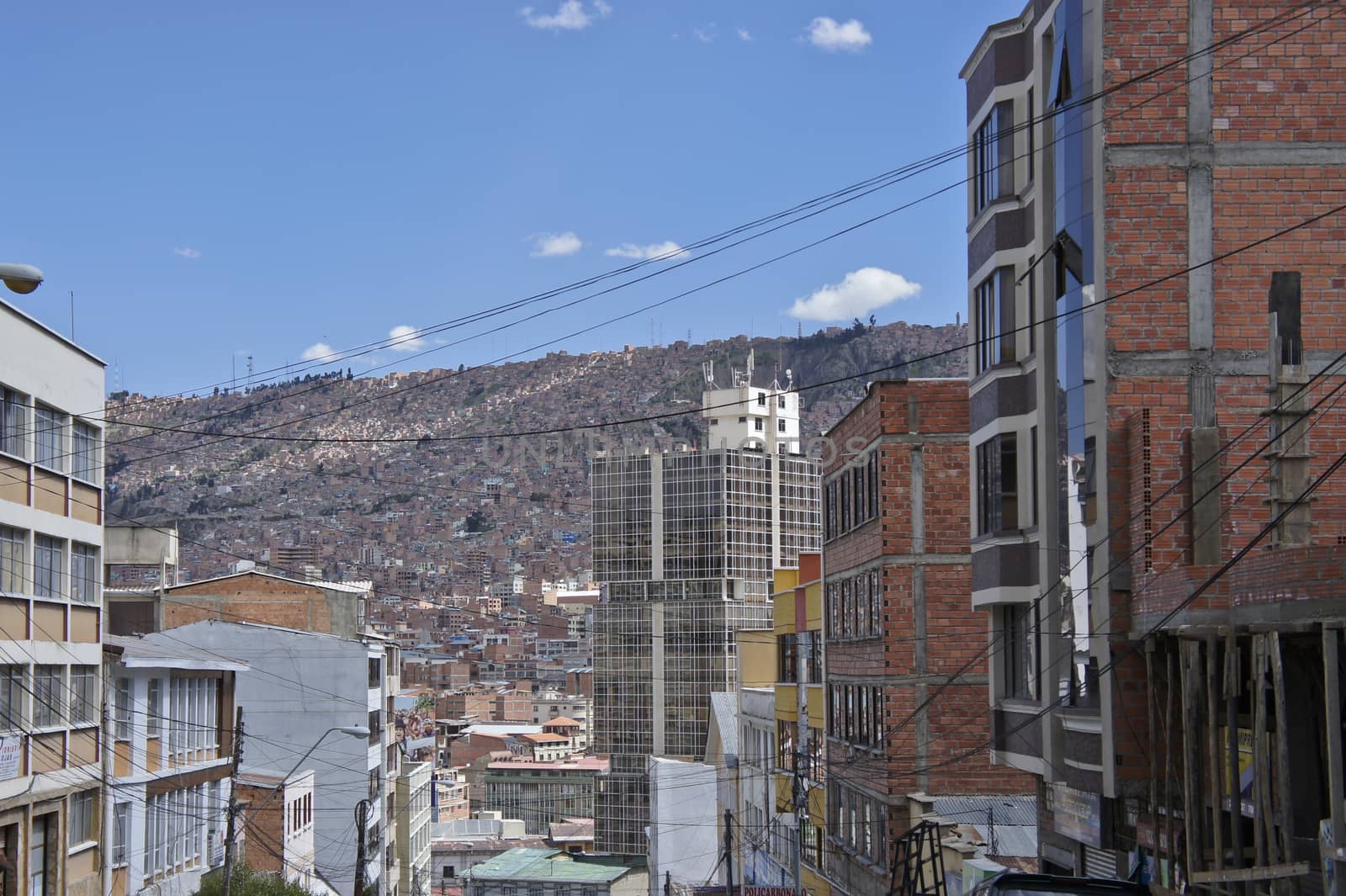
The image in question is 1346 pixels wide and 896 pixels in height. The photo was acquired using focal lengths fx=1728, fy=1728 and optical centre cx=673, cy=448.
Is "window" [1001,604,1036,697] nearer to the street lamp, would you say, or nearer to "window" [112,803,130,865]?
the street lamp

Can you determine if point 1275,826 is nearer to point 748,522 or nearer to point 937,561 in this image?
point 937,561

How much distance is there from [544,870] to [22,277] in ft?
266

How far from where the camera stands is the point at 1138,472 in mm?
22375

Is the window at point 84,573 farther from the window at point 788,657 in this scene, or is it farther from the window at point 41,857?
the window at point 788,657

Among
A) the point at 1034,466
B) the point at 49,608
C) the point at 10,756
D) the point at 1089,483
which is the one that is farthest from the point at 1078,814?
the point at 49,608

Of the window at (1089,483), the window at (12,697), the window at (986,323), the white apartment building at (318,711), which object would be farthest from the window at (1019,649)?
the white apartment building at (318,711)

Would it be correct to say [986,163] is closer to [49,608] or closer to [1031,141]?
[1031,141]

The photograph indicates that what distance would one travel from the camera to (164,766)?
42.4 meters

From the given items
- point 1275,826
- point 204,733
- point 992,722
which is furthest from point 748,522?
point 1275,826

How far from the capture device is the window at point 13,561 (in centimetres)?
3366

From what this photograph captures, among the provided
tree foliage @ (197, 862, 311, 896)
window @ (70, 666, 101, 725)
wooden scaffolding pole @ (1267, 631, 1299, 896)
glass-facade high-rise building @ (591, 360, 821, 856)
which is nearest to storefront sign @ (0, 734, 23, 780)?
window @ (70, 666, 101, 725)

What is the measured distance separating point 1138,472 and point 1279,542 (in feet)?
10.9

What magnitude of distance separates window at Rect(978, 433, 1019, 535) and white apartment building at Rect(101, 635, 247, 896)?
21352 mm

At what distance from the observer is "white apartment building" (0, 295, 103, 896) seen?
111ft
